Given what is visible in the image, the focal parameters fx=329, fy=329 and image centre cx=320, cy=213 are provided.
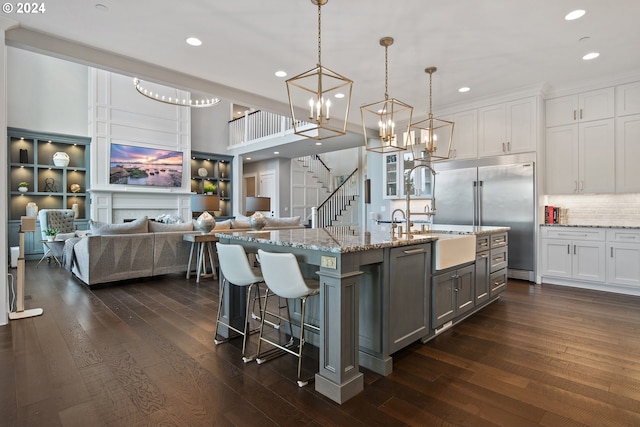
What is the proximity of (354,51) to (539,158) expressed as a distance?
332 centimetres

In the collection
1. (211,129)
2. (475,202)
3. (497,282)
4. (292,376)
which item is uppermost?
(211,129)

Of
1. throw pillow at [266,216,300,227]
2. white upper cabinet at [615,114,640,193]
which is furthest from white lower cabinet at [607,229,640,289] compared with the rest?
throw pillow at [266,216,300,227]

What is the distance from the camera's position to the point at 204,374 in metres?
2.24

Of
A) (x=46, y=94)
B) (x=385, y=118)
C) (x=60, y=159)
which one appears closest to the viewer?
(x=385, y=118)

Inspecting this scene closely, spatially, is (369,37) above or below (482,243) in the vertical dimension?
above

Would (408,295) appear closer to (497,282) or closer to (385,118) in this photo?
(497,282)

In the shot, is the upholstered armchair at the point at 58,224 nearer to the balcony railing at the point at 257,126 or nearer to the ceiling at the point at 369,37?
the ceiling at the point at 369,37

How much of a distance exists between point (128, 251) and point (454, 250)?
14.7ft

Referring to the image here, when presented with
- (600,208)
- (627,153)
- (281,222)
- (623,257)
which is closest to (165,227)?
(281,222)

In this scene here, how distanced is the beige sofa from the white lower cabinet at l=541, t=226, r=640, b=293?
567 centimetres

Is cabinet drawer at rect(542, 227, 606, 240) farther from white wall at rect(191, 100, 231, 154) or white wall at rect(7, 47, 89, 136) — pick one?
white wall at rect(7, 47, 89, 136)

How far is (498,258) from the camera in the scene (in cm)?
386

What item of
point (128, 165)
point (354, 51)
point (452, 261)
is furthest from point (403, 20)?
point (128, 165)

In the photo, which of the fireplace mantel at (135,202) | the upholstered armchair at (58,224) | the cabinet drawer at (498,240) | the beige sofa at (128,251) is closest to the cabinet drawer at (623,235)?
the cabinet drawer at (498,240)
